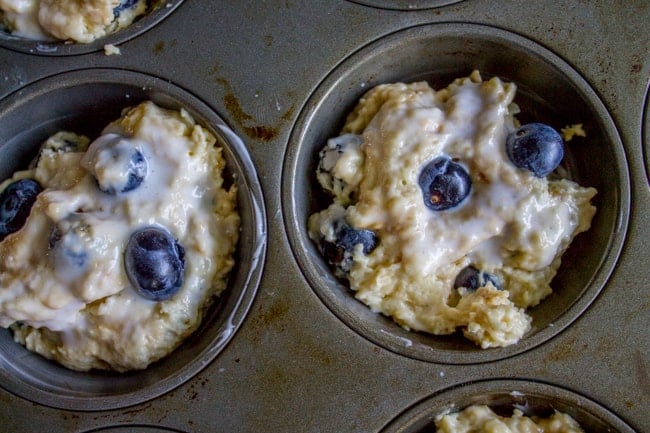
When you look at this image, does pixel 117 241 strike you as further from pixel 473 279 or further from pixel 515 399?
pixel 515 399

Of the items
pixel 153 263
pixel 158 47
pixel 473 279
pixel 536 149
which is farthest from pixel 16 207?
pixel 536 149

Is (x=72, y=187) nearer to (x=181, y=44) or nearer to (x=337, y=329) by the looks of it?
(x=181, y=44)

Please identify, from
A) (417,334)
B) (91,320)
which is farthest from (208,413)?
(417,334)

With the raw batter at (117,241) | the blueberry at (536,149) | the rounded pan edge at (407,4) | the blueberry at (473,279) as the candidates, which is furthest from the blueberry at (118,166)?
the blueberry at (536,149)

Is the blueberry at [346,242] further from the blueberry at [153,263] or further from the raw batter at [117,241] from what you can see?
the blueberry at [153,263]

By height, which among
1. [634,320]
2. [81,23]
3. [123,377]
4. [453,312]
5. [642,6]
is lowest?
[123,377]

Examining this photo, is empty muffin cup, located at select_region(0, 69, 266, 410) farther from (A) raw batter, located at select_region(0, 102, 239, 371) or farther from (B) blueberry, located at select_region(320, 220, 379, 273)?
(B) blueberry, located at select_region(320, 220, 379, 273)
